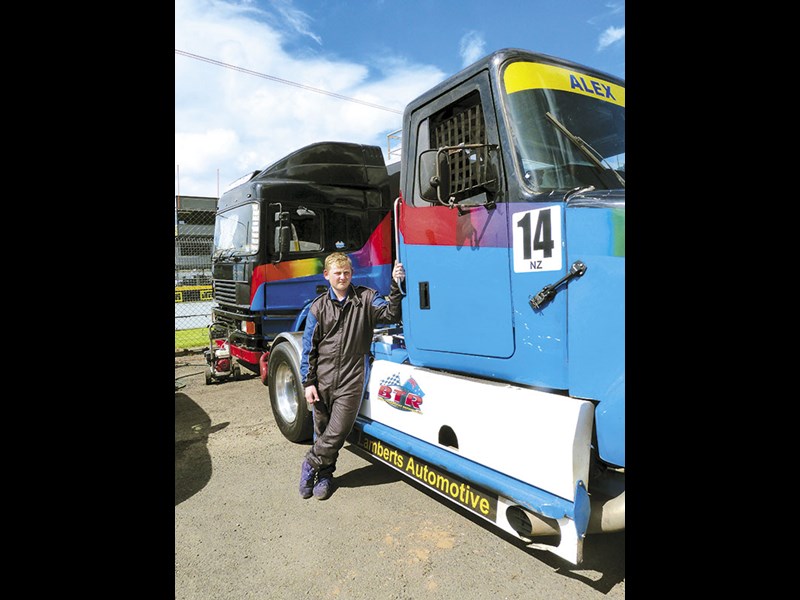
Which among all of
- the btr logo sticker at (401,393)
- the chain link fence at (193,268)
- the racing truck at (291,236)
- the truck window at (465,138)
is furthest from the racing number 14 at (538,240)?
the chain link fence at (193,268)

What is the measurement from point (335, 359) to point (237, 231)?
4611mm

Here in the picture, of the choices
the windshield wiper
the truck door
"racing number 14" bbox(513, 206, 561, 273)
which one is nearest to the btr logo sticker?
the truck door

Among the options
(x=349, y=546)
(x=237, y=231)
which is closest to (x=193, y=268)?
(x=237, y=231)

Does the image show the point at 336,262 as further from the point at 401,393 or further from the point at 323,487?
the point at 323,487

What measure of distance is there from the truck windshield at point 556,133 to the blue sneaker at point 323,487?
8.40ft

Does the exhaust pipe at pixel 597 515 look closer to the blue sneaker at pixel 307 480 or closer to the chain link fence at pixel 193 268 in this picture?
the blue sneaker at pixel 307 480

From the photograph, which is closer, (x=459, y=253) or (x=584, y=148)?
(x=584, y=148)

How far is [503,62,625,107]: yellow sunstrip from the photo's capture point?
2.57 m

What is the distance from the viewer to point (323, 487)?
11.3 ft

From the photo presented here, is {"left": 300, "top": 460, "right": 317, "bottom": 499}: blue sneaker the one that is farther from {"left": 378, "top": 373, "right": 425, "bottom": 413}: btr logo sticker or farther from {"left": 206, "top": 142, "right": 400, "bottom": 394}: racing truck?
{"left": 206, "top": 142, "right": 400, "bottom": 394}: racing truck

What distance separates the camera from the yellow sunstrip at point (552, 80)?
2.57 metres

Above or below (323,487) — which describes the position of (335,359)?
above
